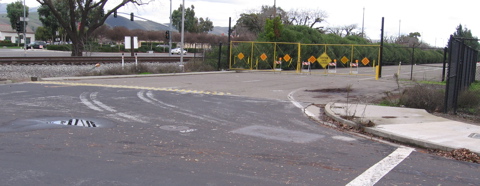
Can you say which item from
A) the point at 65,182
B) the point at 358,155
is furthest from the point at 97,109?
the point at 358,155

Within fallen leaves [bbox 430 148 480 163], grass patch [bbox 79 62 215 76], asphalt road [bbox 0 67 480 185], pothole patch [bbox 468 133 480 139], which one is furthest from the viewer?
grass patch [bbox 79 62 215 76]

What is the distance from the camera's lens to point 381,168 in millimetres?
6508

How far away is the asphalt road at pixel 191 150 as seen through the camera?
5.68m

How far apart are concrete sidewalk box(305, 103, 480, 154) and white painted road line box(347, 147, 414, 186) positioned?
621mm

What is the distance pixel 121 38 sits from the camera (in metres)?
86.6

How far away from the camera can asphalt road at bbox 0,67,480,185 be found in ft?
18.6

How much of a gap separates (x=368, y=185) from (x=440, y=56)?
78.8m

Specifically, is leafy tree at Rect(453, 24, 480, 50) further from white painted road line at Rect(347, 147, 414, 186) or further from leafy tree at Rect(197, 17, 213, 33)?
leafy tree at Rect(197, 17, 213, 33)

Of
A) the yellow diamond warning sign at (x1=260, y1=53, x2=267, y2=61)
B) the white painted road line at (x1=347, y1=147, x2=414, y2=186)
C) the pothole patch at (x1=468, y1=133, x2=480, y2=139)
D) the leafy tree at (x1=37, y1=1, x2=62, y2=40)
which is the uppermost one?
the leafy tree at (x1=37, y1=1, x2=62, y2=40)

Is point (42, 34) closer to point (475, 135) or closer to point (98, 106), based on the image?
point (98, 106)

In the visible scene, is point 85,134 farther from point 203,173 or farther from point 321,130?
point 321,130

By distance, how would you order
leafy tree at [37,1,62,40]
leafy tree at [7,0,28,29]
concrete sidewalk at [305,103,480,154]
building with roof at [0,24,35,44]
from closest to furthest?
concrete sidewalk at [305,103,480,154] < leafy tree at [37,1,62,40] < leafy tree at [7,0,28,29] < building with roof at [0,24,35,44]

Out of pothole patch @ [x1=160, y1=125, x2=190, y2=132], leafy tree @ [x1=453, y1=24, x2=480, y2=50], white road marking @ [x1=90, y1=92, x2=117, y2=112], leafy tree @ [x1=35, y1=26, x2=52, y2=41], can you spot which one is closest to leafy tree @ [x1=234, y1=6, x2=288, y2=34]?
leafy tree @ [x1=453, y1=24, x2=480, y2=50]

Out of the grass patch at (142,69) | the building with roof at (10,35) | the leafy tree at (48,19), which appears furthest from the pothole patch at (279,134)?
the building with roof at (10,35)
